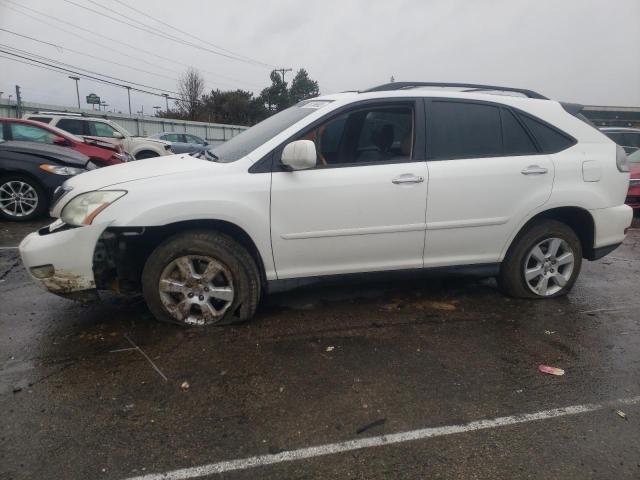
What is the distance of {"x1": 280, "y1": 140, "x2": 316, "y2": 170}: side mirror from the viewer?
9.98 feet

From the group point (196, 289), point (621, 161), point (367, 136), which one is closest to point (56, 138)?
point (196, 289)

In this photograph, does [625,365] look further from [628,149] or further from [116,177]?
[628,149]

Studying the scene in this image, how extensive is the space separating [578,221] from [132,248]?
378cm

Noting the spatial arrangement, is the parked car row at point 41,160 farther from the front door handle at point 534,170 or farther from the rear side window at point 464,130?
the front door handle at point 534,170

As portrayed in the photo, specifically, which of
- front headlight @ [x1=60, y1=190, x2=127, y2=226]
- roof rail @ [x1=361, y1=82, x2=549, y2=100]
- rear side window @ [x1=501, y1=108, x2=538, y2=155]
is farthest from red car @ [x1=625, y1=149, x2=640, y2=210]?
front headlight @ [x1=60, y1=190, x2=127, y2=226]

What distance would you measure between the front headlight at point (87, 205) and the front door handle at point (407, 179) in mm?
1956

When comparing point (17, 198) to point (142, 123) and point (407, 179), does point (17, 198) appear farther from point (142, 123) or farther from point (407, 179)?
point (142, 123)

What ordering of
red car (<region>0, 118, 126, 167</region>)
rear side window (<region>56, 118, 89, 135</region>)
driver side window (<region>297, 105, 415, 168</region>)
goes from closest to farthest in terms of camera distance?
driver side window (<region>297, 105, 415, 168</region>) → red car (<region>0, 118, 126, 167</region>) → rear side window (<region>56, 118, 89, 135</region>)

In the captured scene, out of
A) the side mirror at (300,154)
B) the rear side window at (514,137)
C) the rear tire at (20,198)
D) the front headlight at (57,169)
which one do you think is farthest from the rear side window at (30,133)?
the rear side window at (514,137)

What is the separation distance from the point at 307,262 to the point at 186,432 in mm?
1498

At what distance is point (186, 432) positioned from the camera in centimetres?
225

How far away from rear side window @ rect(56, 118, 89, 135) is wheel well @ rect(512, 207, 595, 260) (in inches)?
468

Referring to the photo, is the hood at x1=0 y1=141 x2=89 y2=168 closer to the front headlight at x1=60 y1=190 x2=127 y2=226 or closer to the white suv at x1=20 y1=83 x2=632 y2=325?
the white suv at x1=20 y1=83 x2=632 y2=325

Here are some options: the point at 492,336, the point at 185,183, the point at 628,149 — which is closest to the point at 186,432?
the point at 185,183
